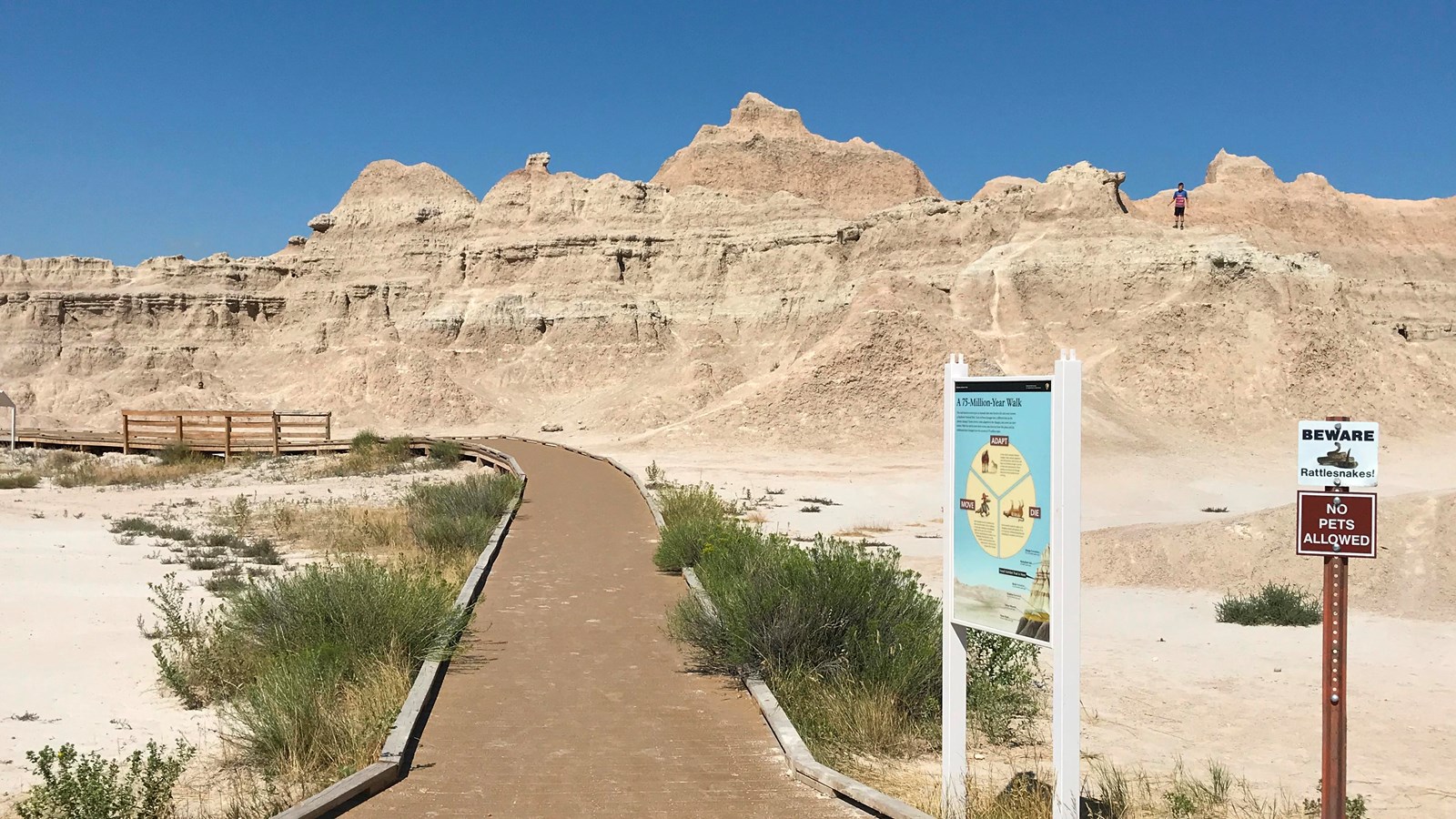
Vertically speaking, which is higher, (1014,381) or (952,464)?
(1014,381)

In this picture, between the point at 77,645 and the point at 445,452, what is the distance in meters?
23.1

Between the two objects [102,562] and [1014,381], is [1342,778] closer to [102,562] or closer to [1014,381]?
[1014,381]

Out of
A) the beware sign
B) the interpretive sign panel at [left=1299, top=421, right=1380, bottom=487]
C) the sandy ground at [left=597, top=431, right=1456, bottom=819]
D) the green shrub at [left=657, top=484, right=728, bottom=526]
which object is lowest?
the sandy ground at [left=597, top=431, right=1456, bottom=819]

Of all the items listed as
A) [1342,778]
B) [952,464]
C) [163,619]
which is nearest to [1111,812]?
[1342,778]

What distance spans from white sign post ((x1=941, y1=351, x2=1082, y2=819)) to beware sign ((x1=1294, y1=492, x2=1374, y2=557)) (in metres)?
0.95

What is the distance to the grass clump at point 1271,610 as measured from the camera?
12016 millimetres

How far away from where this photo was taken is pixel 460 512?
56.4 ft

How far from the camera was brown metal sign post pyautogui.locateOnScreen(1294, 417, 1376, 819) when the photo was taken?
4.61 metres

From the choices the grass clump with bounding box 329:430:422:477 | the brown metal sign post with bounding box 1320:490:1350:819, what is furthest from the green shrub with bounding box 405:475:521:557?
the grass clump with bounding box 329:430:422:477

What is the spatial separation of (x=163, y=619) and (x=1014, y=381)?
9.25 m

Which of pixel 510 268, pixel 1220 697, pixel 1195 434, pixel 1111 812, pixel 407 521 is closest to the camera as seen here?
pixel 1111 812

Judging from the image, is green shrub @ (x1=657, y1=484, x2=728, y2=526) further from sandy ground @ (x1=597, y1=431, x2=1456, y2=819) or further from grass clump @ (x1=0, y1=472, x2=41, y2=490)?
grass clump @ (x1=0, y1=472, x2=41, y2=490)

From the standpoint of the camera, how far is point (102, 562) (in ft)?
46.5

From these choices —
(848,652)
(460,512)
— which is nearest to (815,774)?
(848,652)
